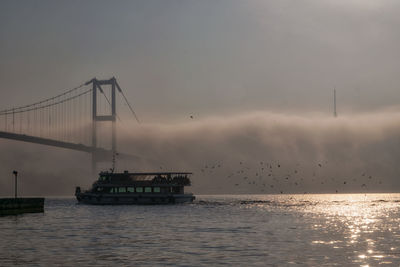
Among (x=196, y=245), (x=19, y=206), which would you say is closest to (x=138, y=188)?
(x=19, y=206)

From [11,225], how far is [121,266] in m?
41.0

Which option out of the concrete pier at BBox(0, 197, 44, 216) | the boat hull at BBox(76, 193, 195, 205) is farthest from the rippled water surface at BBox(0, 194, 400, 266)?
the boat hull at BBox(76, 193, 195, 205)

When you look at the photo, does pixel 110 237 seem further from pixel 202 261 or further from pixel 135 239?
pixel 202 261

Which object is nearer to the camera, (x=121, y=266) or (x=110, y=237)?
(x=121, y=266)

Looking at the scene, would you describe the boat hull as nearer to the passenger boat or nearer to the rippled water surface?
the passenger boat

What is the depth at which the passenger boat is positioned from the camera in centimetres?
14438

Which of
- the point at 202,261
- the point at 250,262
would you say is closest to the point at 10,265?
the point at 202,261

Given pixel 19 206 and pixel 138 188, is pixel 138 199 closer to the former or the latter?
pixel 138 188

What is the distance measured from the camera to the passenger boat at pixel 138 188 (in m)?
144

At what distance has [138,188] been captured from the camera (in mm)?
146500

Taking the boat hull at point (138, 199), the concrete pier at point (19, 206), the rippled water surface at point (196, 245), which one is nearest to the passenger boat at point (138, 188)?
the boat hull at point (138, 199)

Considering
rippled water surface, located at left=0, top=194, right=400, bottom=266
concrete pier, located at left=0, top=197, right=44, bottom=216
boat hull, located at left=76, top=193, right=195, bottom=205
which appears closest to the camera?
rippled water surface, located at left=0, top=194, right=400, bottom=266

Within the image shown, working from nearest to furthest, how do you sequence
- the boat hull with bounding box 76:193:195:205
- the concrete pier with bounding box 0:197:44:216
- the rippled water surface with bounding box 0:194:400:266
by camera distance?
the rippled water surface with bounding box 0:194:400:266, the concrete pier with bounding box 0:197:44:216, the boat hull with bounding box 76:193:195:205

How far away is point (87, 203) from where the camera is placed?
151m
